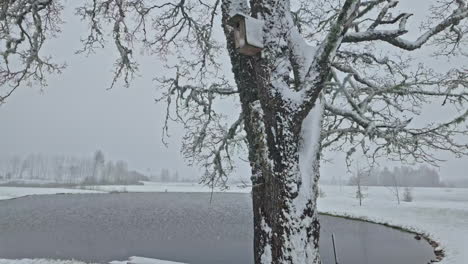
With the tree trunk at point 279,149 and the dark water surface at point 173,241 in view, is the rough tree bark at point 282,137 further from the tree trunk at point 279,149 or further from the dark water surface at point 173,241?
the dark water surface at point 173,241

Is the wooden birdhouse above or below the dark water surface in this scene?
above

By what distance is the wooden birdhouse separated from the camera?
2346 mm

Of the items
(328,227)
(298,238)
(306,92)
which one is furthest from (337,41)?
(328,227)

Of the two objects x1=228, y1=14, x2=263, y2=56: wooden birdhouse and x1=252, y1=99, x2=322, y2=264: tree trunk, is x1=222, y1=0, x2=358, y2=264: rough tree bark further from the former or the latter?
x1=228, y1=14, x2=263, y2=56: wooden birdhouse

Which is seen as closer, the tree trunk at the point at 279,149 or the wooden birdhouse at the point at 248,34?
the tree trunk at the point at 279,149

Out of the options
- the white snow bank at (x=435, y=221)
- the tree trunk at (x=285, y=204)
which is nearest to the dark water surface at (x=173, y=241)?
the white snow bank at (x=435, y=221)

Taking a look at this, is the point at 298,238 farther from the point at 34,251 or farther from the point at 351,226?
the point at 351,226

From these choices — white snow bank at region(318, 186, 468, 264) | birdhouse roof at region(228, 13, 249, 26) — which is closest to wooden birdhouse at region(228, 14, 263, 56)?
birdhouse roof at region(228, 13, 249, 26)

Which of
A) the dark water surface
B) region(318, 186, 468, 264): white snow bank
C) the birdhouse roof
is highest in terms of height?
the birdhouse roof

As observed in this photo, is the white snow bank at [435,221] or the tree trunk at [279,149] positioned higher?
the tree trunk at [279,149]

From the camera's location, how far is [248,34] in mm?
2330

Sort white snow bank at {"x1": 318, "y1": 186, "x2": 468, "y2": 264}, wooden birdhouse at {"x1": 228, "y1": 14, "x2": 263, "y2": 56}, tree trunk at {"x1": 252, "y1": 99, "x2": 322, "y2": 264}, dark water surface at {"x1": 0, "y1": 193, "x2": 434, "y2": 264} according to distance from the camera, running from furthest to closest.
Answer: white snow bank at {"x1": 318, "y1": 186, "x2": 468, "y2": 264}
dark water surface at {"x1": 0, "y1": 193, "x2": 434, "y2": 264}
wooden birdhouse at {"x1": 228, "y1": 14, "x2": 263, "y2": 56}
tree trunk at {"x1": 252, "y1": 99, "x2": 322, "y2": 264}

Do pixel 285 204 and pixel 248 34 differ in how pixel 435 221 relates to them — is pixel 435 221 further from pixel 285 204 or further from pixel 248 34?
pixel 248 34

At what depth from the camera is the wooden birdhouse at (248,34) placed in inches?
92.4
